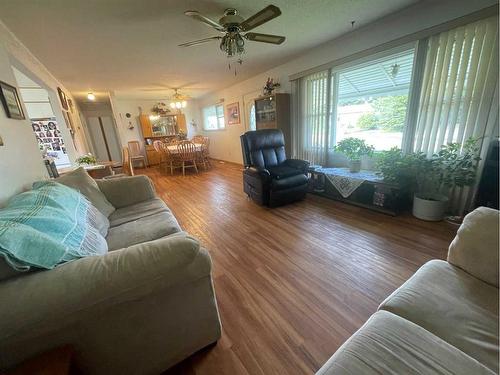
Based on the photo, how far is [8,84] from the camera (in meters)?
1.83

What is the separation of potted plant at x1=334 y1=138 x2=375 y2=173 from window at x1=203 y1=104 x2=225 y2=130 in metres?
4.52

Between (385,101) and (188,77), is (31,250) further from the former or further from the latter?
(188,77)

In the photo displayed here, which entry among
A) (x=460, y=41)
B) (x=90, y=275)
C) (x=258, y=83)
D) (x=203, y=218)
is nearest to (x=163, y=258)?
(x=90, y=275)

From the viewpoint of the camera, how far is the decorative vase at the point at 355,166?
301 cm

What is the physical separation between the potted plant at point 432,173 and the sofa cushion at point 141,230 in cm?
248

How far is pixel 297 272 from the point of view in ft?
5.54

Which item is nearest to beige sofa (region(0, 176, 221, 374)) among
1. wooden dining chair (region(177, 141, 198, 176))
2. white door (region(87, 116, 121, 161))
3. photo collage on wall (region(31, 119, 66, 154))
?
wooden dining chair (region(177, 141, 198, 176))

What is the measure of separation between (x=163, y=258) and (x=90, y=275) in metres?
0.26

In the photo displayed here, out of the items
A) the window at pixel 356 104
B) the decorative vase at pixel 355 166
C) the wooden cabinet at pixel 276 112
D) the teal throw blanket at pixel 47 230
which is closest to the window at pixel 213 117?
the wooden cabinet at pixel 276 112

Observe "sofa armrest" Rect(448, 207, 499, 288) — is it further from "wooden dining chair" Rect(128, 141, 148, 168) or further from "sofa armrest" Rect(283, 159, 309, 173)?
"wooden dining chair" Rect(128, 141, 148, 168)

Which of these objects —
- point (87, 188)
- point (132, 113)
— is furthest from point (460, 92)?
point (132, 113)

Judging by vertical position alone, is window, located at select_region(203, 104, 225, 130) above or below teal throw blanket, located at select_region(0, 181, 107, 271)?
above

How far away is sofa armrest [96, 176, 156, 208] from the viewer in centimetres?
208

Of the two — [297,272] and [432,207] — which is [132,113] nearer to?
[297,272]
